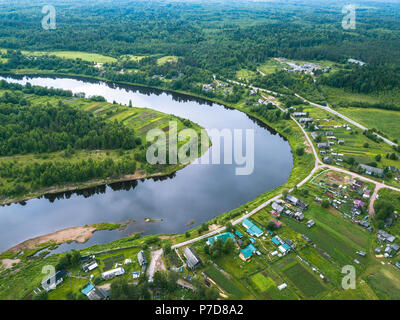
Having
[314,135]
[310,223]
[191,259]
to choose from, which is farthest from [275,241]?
[314,135]

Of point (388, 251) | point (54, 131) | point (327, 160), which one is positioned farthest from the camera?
point (54, 131)

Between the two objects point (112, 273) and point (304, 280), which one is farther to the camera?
point (304, 280)

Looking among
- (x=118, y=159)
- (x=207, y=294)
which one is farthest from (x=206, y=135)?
(x=207, y=294)

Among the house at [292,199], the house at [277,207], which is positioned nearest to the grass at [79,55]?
the house at [292,199]

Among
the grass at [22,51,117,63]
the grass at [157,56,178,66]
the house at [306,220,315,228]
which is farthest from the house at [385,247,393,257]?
the grass at [22,51,117,63]

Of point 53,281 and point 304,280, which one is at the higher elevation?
point 53,281

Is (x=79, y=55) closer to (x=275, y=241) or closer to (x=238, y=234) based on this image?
(x=238, y=234)

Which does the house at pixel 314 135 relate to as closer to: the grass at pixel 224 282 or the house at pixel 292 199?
the house at pixel 292 199

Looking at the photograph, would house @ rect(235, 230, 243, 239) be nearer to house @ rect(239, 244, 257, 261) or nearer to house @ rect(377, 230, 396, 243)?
house @ rect(239, 244, 257, 261)
